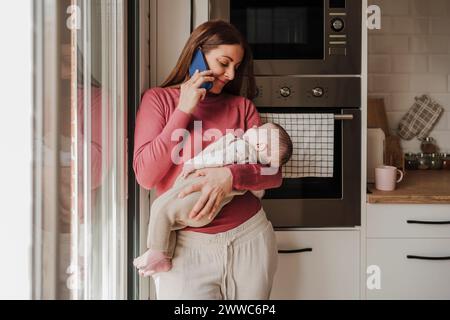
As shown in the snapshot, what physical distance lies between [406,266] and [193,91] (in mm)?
1042

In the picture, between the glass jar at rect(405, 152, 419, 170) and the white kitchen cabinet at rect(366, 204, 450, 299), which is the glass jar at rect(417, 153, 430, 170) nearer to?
the glass jar at rect(405, 152, 419, 170)

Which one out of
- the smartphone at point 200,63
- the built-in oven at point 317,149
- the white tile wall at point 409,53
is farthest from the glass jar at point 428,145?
the smartphone at point 200,63

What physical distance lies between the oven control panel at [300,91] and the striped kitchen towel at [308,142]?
6 cm

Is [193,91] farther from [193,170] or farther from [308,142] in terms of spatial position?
[308,142]

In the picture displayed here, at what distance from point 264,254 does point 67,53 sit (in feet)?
2.44

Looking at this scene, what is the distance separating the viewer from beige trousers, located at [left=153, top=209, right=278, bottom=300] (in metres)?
1.14

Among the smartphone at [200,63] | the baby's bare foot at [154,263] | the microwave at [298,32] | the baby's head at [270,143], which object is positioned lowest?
the baby's bare foot at [154,263]

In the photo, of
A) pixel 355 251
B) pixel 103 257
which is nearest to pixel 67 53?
pixel 103 257

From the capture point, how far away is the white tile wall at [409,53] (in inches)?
78.8

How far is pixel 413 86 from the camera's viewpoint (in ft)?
6.71

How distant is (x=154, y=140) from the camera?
1.11m

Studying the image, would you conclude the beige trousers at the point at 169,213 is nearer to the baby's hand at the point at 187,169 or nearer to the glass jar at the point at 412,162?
the baby's hand at the point at 187,169
